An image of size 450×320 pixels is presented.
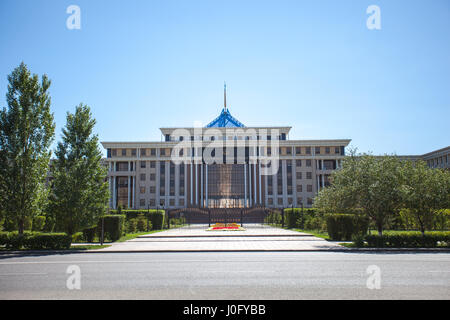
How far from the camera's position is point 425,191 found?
21297 millimetres

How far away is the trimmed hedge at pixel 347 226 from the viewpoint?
23859 millimetres

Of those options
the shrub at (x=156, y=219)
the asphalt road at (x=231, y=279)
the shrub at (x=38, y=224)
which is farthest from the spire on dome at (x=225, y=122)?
the asphalt road at (x=231, y=279)

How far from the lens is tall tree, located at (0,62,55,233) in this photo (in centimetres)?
2014

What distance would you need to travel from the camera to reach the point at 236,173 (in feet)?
266

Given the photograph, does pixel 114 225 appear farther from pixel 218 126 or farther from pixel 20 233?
A: pixel 218 126

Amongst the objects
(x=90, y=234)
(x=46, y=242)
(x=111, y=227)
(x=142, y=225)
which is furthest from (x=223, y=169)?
(x=46, y=242)

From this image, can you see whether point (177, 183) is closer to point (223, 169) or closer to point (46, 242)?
point (223, 169)

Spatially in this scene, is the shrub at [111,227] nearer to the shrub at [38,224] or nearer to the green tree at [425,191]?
the shrub at [38,224]

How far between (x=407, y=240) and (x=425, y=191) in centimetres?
405

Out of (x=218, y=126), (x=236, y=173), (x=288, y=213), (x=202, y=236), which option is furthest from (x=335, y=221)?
(x=218, y=126)

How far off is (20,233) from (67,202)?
3.17 m

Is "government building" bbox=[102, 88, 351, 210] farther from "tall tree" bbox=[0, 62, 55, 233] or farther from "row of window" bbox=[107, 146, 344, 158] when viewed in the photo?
"tall tree" bbox=[0, 62, 55, 233]

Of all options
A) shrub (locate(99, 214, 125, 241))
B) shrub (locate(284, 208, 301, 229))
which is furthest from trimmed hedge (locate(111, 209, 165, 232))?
shrub (locate(284, 208, 301, 229))

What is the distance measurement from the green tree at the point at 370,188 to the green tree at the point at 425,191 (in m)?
0.80
